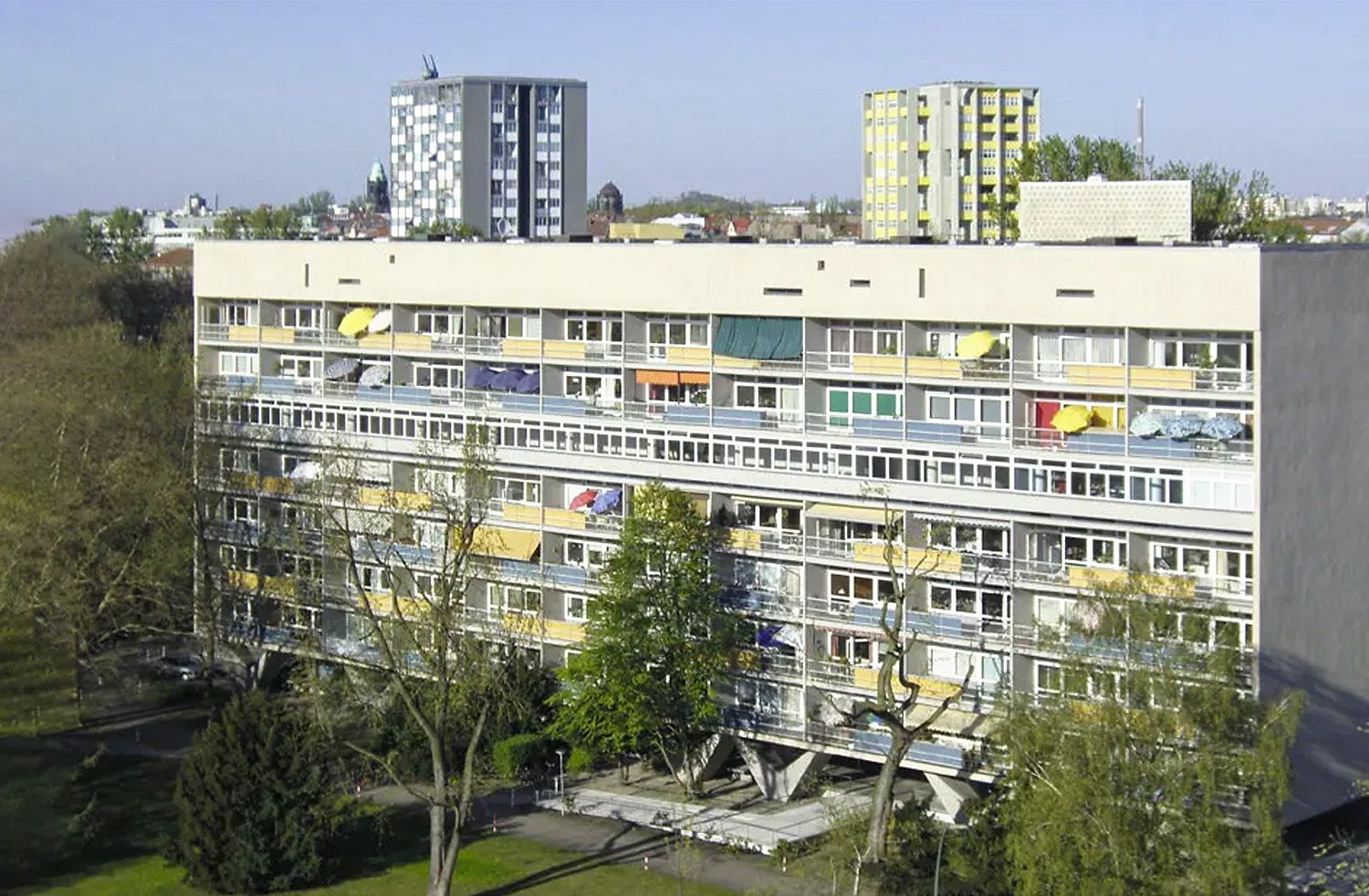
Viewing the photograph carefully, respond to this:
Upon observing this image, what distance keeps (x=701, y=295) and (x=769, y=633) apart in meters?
7.59

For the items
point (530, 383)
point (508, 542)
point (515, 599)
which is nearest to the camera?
point (530, 383)

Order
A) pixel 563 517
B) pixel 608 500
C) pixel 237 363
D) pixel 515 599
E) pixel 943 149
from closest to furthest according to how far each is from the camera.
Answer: pixel 608 500 < pixel 563 517 < pixel 515 599 < pixel 237 363 < pixel 943 149

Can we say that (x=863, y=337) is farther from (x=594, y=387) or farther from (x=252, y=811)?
(x=252, y=811)

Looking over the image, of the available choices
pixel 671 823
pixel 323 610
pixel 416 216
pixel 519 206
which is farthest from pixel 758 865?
pixel 416 216

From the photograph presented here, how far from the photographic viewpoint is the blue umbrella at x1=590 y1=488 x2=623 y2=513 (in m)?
46.5

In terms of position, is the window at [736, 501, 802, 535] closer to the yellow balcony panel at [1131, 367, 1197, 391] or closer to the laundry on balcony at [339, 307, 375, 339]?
the yellow balcony panel at [1131, 367, 1197, 391]

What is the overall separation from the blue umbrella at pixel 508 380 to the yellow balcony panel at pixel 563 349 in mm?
936

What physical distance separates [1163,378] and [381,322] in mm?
21235

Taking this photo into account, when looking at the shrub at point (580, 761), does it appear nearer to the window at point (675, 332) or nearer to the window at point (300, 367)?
the window at point (675, 332)

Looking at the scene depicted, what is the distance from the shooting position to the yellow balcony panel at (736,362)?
145 feet

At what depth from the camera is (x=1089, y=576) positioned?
38.3 meters

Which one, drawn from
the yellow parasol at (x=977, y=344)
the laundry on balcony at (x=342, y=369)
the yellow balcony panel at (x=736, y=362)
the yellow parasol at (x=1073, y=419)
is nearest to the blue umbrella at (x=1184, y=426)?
the yellow parasol at (x=1073, y=419)

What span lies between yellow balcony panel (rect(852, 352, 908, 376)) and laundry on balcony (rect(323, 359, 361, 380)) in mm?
15251

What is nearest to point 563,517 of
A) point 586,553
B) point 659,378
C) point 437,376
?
point 586,553
